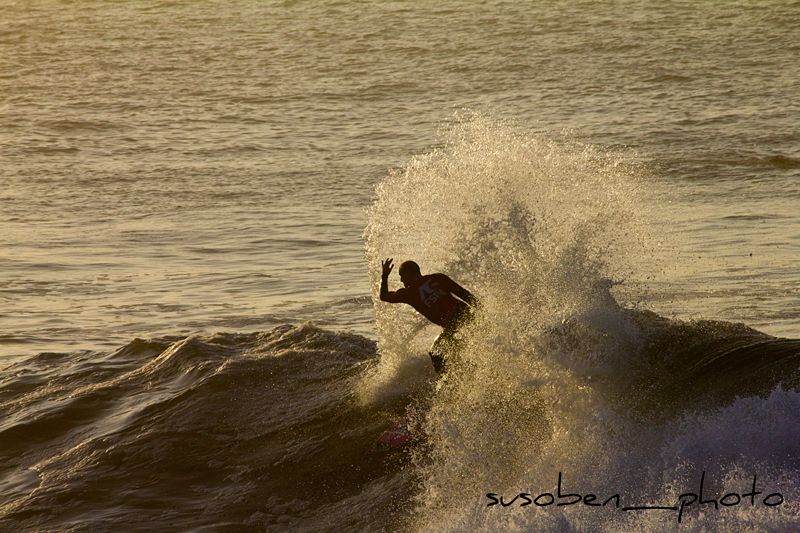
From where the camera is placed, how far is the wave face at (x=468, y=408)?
8352mm

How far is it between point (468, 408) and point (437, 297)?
125 centimetres

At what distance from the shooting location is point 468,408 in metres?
9.99

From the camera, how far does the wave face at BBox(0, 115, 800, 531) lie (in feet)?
27.4

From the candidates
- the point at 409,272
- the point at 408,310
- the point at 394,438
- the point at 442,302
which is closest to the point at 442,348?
the point at 442,302

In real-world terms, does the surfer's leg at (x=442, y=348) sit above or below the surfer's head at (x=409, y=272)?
below

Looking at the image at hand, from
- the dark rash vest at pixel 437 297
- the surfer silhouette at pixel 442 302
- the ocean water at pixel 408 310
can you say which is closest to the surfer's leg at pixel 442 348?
the surfer silhouette at pixel 442 302

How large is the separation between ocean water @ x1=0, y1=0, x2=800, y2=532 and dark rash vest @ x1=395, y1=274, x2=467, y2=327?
26 centimetres

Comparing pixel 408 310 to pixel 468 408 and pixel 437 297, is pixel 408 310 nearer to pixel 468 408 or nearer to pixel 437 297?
pixel 437 297

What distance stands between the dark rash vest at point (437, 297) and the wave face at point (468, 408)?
0.27 metres

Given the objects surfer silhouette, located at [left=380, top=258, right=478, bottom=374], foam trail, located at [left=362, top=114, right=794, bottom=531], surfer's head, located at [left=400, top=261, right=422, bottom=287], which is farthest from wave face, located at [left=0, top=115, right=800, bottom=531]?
surfer's head, located at [left=400, top=261, right=422, bottom=287]

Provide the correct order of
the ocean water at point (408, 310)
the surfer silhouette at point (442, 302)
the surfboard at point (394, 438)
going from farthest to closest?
the surfer silhouette at point (442, 302) < the surfboard at point (394, 438) < the ocean water at point (408, 310)

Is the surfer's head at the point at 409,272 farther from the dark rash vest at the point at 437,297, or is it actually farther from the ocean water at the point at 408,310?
the ocean water at the point at 408,310

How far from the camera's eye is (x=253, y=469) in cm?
1071

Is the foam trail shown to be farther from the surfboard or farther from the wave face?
the surfboard
